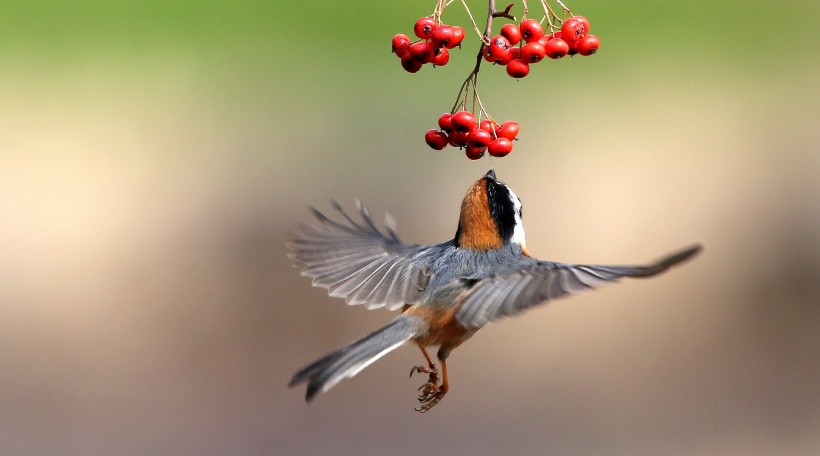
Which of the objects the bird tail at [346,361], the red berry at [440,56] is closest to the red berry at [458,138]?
the red berry at [440,56]

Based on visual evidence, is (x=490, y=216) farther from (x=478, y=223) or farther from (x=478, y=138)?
(x=478, y=138)


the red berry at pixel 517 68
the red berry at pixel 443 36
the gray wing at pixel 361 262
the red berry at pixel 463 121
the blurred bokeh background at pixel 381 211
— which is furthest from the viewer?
the blurred bokeh background at pixel 381 211

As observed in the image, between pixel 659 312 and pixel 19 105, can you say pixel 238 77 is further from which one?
pixel 659 312

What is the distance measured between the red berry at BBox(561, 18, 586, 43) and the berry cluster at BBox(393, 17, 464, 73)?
1.27 feet

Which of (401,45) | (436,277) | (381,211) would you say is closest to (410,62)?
(401,45)

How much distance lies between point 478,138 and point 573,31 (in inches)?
18.8

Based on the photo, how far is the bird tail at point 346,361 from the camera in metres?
3.46

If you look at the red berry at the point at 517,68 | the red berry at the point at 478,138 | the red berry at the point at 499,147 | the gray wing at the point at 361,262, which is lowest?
the gray wing at the point at 361,262

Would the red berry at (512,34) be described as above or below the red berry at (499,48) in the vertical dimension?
above

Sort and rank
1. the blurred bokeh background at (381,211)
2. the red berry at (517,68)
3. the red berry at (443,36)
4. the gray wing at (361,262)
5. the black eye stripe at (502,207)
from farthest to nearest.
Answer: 1. the blurred bokeh background at (381,211)
2. the gray wing at (361,262)
3. the black eye stripe at (502,207)
4. the red berry at (517,68)
5. the red berry at (443,36)

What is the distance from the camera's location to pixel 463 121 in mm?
3516

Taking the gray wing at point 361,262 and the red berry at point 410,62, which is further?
the gray wing at point 361,262

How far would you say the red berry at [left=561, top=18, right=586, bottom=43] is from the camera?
3492mm

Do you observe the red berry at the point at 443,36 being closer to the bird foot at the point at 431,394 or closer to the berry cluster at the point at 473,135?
the berry cluster at the point at 473,135
